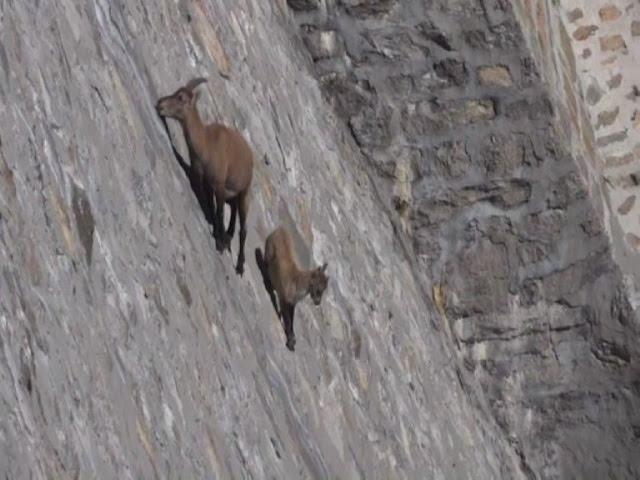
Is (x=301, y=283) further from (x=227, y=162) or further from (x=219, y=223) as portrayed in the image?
(x=227, y=162)

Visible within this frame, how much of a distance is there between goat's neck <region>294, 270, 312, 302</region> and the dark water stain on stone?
143 cm

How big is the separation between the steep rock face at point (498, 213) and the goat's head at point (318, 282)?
1.76 m

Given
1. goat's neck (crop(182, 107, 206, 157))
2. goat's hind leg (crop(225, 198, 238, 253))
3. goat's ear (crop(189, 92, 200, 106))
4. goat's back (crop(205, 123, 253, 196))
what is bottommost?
goat's hind leg (crop(225, 198, 238, 253))

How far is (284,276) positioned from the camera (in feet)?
19.5

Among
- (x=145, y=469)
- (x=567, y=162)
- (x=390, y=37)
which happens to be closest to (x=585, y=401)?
(x=567, y=162)

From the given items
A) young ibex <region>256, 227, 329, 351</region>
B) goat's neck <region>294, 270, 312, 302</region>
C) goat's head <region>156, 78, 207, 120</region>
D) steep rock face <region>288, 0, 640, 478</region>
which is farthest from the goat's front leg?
steep rock face <region>288, 0, 640, 478</region>

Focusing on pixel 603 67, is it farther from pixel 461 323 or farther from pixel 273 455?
pixel 273 455

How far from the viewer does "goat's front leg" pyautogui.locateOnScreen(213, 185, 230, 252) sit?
→ 5469 millimetres

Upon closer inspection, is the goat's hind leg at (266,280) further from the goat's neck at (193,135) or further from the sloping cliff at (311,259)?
the goat's neck at (193,135)

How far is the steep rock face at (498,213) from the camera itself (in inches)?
310

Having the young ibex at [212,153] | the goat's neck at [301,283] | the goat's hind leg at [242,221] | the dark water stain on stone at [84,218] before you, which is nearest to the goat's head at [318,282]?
the goat's neck at [301,283]

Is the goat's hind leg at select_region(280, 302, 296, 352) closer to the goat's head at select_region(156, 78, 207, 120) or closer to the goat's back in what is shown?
the goat's back

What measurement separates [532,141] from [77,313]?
12.6 feet

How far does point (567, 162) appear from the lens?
7.91 metres
